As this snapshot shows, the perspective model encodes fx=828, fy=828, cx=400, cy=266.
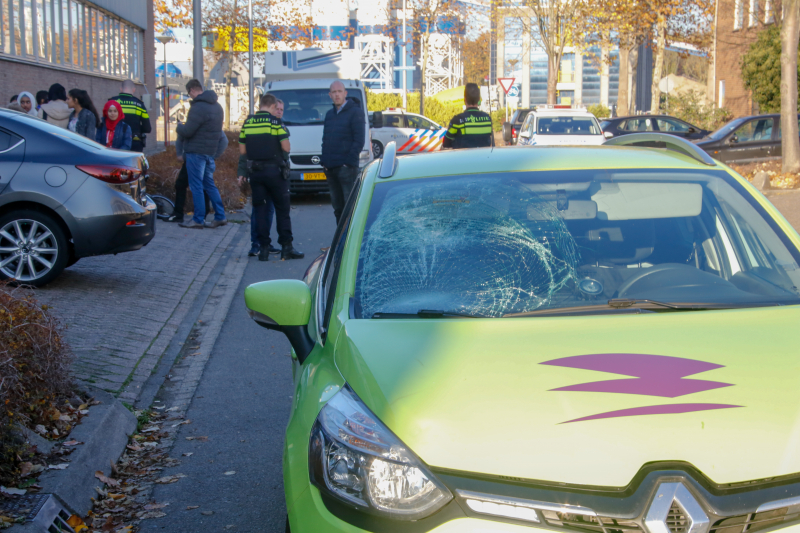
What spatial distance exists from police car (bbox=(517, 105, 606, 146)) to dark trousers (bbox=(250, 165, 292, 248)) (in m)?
10.3

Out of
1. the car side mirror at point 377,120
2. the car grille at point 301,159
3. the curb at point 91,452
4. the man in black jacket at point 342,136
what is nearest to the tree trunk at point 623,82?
the car side mirror at point 377,120

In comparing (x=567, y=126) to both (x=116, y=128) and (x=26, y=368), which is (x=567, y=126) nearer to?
(x=116, y=128)

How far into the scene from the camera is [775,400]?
6.56 feet

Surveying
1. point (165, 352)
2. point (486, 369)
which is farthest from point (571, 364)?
point (165, 352)

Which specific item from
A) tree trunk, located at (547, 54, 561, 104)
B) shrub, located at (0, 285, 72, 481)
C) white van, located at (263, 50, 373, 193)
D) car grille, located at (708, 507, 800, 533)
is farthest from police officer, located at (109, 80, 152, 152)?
tree trunk, located at (547, 54, 561, 104)

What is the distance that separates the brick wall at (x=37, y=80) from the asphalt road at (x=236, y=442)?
44.4 ft

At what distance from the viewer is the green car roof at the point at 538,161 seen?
10.7 feet

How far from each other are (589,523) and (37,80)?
21211 mm

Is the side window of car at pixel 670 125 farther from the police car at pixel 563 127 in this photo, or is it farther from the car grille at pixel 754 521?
the car grille at pixel 754 521

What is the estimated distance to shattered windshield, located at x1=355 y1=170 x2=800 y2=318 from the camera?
8.86ft

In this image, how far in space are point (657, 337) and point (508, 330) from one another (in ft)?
1.32

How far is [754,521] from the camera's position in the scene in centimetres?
182

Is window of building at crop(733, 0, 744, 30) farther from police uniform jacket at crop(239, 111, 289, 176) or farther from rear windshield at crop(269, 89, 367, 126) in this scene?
police uniform jacket at crop(239, 111, 289, 176)

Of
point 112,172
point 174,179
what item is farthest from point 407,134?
point 112,172
